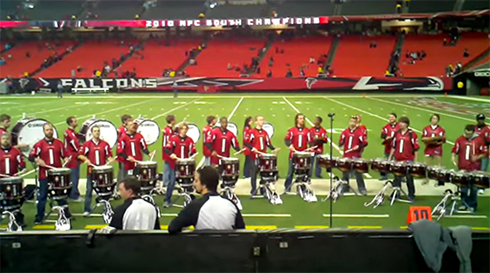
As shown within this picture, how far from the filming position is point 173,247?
13.2 feet

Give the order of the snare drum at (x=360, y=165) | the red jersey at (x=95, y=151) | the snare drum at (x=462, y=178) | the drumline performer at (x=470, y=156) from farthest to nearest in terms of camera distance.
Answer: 1. the snare drum at (x=360, y=165)
2. the drumline performer at (x=470, y=156)
3. the red jersey at (x=95, y=151)
4. the snare drum at (x=462, y=178)

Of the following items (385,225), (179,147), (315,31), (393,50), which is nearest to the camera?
(385,225)

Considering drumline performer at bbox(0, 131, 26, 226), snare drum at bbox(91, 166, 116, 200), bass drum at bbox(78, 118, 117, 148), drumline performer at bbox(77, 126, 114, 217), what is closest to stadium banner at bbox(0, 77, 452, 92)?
bass drum at bbox(78, 118, 117, 148)

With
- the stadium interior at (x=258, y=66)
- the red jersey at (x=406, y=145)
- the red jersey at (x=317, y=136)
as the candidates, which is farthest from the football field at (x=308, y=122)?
the red jersey at (x=406, y=145)

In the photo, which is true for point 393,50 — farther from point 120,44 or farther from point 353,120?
point 353,120

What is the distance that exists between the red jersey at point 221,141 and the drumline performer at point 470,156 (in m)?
4.48

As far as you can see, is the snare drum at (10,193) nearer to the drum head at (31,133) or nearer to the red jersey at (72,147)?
the red jersey at (72,147)

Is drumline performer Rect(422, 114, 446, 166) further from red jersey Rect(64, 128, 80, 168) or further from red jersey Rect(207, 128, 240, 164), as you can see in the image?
red jersey Rect(64, 128, 80, 168)

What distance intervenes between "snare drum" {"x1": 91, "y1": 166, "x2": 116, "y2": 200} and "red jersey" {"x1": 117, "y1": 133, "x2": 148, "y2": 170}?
1177 millimetres

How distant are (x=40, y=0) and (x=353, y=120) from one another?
2622 cm

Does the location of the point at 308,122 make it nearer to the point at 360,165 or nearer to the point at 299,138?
the point at 299,138

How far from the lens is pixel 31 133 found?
8828 millimetres

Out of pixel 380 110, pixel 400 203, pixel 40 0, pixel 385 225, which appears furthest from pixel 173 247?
pixel 40 0

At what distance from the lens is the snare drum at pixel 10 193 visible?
21.6 feet
